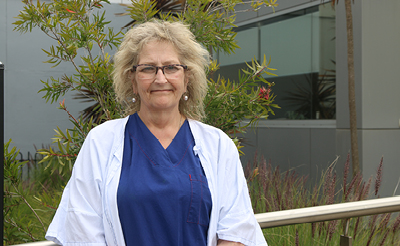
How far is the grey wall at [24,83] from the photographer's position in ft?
37.3

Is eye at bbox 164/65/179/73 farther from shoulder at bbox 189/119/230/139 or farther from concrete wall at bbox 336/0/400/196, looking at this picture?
concrete wall at bbox 336/0/400/196

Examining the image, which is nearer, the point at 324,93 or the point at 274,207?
the point at 274,207

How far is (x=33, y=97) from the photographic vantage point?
1155cm

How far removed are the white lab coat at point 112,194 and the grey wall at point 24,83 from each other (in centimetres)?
1023

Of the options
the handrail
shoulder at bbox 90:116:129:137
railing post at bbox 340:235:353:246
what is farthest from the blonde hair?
Answer: railing post at bbox 340:235:353:246

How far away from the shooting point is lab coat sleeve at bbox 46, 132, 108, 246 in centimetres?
168

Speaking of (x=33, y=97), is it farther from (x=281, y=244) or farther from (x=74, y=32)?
(x=281, y=244)

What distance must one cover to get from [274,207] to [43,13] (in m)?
2.79

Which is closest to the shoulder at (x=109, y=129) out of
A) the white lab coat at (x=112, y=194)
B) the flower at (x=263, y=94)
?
the white lab coat at (x=112, y=194)

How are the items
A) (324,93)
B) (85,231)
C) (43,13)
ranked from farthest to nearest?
1. (324,93)
2. (43,13)
3. (85,231)

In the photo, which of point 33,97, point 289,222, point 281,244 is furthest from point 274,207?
point 33,97

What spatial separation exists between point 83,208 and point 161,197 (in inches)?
12.1

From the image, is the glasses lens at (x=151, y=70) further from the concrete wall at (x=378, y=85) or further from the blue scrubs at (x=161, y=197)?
the concrete wall at (x=378, y=85)

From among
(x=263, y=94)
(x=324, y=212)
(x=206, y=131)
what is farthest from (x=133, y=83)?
(x=263, y=94)
